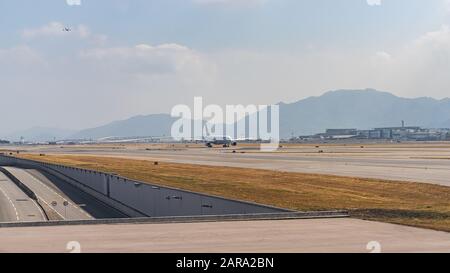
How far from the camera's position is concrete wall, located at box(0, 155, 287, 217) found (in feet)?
95.6

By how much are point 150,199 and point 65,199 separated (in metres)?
21.7

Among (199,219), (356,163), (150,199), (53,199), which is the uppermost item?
(199,219)

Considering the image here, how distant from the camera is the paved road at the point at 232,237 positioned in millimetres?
15539

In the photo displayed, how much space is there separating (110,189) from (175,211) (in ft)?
62.8

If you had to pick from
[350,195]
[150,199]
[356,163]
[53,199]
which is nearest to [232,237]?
[350,195]

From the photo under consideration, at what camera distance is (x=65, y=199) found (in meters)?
59.9

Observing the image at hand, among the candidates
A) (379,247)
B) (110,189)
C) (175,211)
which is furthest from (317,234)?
(110,189)

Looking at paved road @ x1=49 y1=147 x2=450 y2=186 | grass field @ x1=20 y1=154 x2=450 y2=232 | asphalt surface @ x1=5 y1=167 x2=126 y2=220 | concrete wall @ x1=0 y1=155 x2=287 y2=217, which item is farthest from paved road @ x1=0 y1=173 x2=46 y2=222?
paved road @ x1=49 y1=147 x2=450 y2=186

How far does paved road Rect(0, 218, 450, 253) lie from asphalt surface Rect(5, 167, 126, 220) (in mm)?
26452

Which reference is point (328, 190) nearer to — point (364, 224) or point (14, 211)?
point (364, 224)

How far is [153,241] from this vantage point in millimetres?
16781

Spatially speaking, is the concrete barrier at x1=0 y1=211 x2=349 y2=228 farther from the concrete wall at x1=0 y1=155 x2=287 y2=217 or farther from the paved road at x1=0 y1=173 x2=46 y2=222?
the paved road at x1=0 y1=173 x2=46 y2=222

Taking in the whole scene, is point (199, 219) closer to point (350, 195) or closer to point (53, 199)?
→ point (350, 195)
